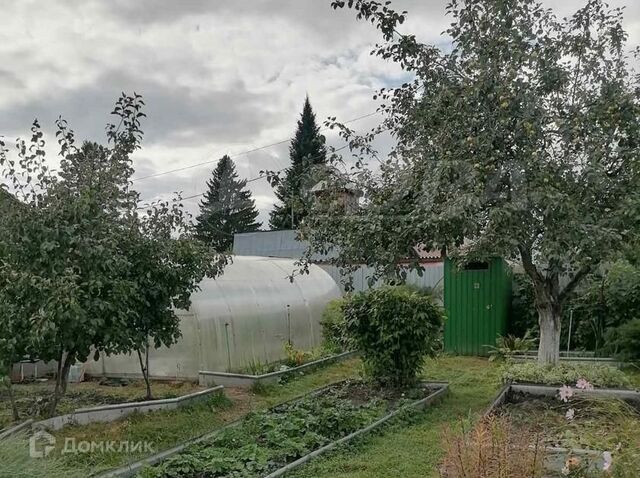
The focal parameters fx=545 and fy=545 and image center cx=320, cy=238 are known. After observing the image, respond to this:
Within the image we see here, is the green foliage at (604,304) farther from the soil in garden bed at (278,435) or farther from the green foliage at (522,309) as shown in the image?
the soil in garden bed at (278,435)

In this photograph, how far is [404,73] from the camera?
704cm

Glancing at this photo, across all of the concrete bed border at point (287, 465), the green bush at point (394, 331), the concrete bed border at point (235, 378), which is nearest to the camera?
the concrete bed border at point (287, 465)

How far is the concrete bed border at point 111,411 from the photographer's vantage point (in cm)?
539

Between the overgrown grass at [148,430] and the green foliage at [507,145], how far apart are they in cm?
215

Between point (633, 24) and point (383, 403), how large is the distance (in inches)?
233

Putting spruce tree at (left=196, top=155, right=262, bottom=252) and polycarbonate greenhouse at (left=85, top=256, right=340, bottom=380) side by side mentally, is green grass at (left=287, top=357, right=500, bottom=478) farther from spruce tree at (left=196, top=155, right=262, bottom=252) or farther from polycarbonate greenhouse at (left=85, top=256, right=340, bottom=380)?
spruce tree at (left=196, top=155, right=262, bottom=252)

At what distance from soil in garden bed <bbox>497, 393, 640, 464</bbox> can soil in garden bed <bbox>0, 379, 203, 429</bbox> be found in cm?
428

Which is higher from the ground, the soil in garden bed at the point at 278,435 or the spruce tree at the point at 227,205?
the spruce tree at the point at 227,205

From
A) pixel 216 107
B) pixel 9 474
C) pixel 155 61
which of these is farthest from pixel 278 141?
pixel 9 474

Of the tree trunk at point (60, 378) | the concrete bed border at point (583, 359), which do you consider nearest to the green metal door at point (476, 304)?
the concrete bed border at point (583, 359)

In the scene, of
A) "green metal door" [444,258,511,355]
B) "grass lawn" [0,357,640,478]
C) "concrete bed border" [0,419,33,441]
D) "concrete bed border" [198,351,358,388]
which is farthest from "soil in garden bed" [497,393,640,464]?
"concrete bed border" [0,419,33,441]

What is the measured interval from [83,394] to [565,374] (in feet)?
20.6

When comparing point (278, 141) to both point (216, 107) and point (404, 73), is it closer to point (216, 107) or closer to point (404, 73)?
point (216, 107)

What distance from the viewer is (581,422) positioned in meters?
4.66
